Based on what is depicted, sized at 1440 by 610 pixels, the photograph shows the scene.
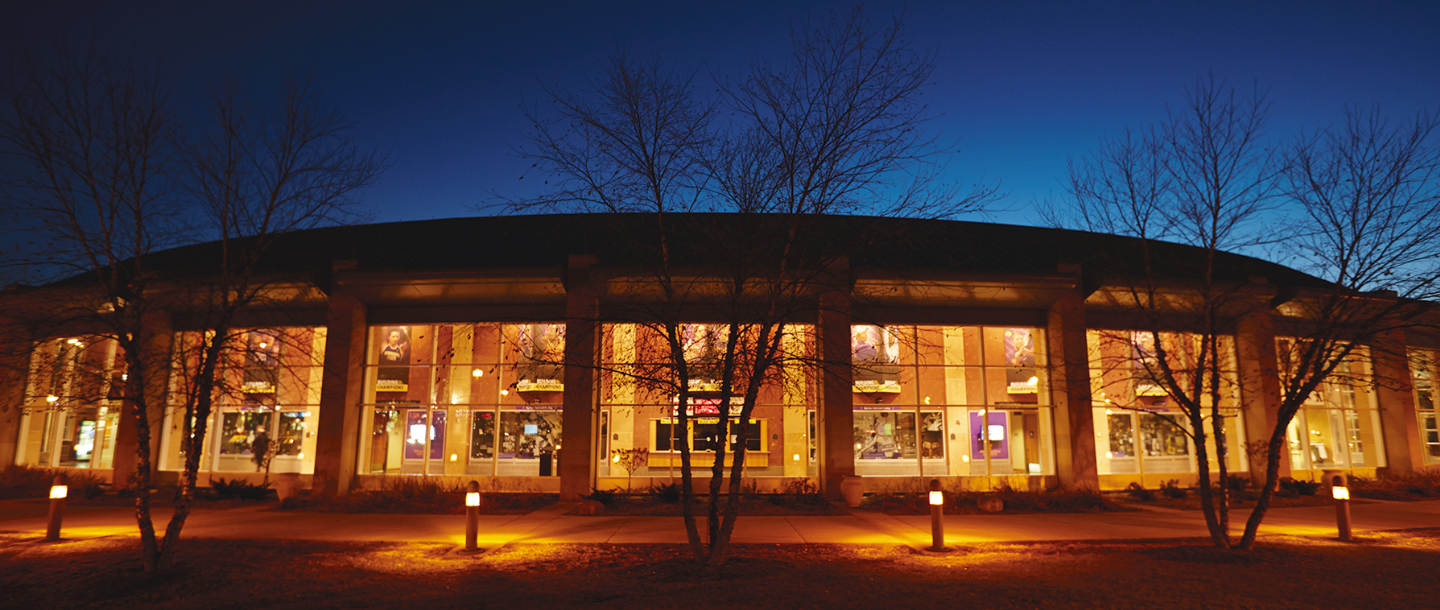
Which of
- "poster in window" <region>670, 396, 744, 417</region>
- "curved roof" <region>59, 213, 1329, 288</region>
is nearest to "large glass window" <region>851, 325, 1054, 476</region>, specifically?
"curved roof" <region>59, 213, 1329, 288</region>

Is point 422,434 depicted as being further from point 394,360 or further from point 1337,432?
point 1337,432

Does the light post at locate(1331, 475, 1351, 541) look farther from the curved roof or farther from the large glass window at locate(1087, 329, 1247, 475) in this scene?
the large glass window at locate(1087, 329, 1247, 475)

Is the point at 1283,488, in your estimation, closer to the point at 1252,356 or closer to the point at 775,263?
the point at 1252,356

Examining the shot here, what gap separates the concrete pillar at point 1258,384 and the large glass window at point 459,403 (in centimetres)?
1944

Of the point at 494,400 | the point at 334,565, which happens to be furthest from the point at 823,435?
the point at 334,565

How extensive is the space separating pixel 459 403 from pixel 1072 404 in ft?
54.4

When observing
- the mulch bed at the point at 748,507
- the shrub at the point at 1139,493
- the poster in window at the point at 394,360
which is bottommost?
the mulch bed at the point at 748,507

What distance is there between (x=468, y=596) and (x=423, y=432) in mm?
12892

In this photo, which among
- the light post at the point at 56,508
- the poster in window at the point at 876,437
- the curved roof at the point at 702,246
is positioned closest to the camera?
the curved roof at the point at 702,246

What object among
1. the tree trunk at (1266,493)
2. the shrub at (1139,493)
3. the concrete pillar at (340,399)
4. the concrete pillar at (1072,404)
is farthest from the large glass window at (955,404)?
the concrete pillar at (340,399)

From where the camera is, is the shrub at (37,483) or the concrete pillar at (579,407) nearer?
the concrete pillar at (579,407)

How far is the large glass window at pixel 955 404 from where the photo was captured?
2009cm

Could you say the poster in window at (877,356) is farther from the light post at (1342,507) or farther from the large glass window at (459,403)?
the light post at (1342,507)

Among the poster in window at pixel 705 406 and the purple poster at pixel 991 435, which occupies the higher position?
the poster in window at pixel 705 406
